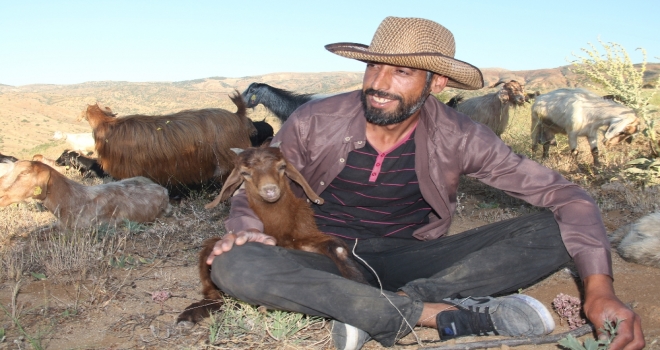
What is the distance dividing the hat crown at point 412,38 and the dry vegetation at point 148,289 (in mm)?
1700

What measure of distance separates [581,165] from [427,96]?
6090mm

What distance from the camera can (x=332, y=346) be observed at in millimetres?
3227

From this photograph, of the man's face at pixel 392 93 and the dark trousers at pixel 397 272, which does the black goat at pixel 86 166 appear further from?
the dark trousers at pixel 397 272

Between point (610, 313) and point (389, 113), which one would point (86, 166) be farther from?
point (610, 313)

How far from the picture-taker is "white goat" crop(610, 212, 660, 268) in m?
4.45

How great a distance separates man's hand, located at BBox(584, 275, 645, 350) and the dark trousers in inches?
15.1

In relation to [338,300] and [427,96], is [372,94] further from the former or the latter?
[338,300]

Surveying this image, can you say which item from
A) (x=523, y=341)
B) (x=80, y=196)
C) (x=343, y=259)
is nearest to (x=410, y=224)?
(x=343, y=259)

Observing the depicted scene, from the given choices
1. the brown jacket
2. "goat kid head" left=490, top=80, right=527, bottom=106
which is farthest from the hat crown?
"goat kid head" left=490, top=80, right=527, bottom=106

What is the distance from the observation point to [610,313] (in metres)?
2.84

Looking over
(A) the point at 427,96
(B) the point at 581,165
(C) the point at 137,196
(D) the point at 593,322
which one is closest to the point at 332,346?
(D) the point at 593,322

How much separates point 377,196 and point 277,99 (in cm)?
1014

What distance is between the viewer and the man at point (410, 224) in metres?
3.03

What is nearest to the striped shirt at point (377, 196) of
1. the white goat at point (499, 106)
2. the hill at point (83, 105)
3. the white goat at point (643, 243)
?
the white goat at point (643, 243)
